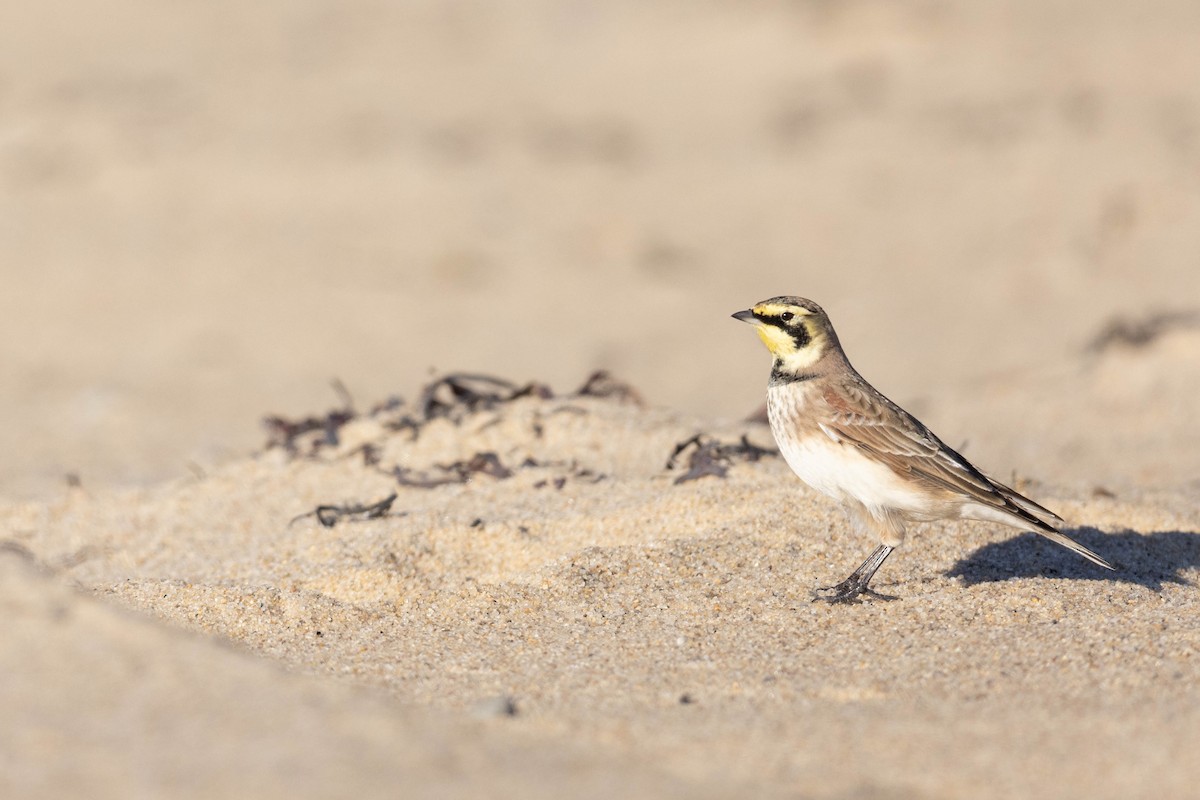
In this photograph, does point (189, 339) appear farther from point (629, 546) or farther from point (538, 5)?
point (538, 5)

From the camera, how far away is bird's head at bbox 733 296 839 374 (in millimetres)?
5023

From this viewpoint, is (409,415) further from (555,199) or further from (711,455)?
(555,199)

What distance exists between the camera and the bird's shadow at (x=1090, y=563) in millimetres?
5012

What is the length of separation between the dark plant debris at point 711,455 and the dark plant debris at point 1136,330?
3.32 m

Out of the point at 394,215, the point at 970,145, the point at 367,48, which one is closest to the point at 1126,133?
the point at 970,145

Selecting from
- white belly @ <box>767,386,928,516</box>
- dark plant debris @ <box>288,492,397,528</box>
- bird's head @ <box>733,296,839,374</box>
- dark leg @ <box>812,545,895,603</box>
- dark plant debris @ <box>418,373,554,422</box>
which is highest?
bird's head @ <box>733,296,839,374</box>

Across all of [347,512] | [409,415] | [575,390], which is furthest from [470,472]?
[575,390]

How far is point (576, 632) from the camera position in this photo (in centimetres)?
445

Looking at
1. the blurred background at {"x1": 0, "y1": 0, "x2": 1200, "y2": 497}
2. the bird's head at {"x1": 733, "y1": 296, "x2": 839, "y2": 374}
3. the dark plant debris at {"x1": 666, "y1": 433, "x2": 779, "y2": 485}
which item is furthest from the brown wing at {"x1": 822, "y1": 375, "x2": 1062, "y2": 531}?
the blurred background at {"x1": 0, "y1": 0, "x2": 1200, "y2": 497}

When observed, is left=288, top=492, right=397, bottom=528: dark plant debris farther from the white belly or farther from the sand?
the white belly

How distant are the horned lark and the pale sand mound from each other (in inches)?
10.2

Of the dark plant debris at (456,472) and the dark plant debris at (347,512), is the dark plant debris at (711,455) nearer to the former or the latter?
the dark plant debris at (456,472)

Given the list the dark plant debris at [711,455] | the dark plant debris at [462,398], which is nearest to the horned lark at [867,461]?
the dark plant debris at [711,455]

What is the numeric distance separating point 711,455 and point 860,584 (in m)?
1.40
